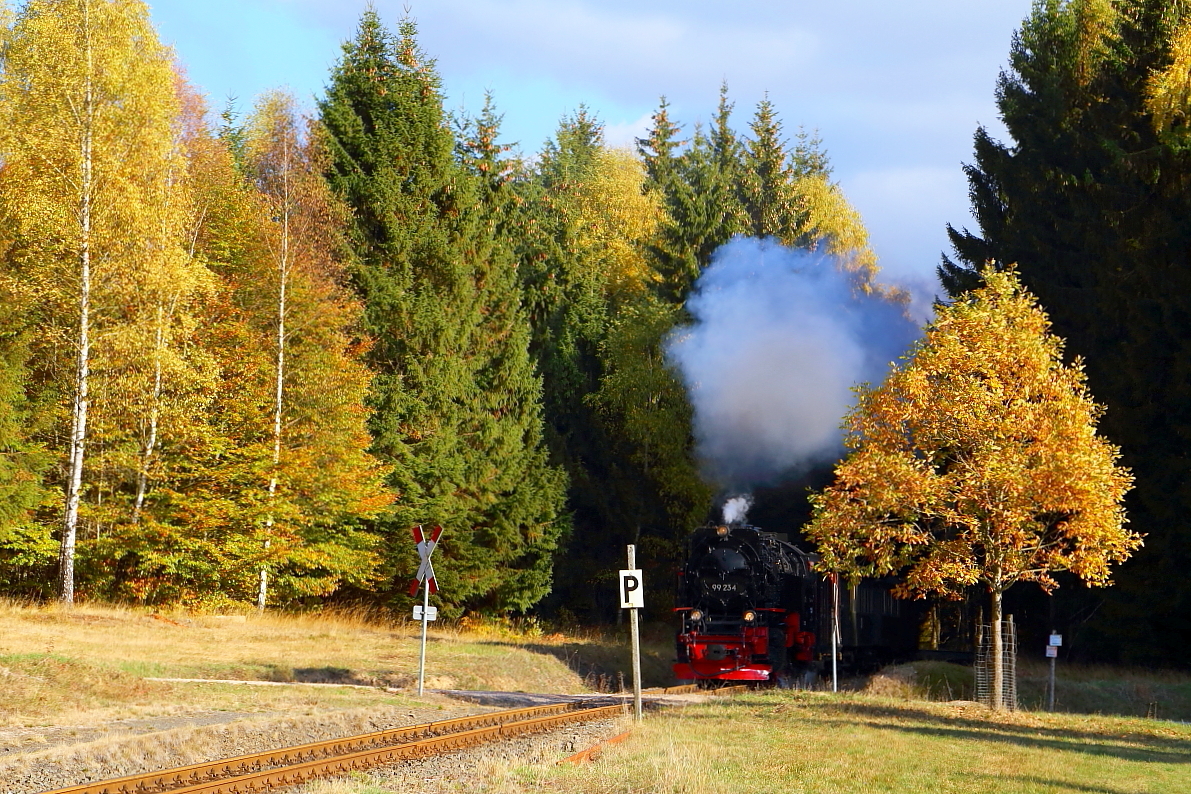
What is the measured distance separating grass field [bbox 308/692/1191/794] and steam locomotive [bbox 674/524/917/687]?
4770 mm

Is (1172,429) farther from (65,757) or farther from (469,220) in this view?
(65,757)

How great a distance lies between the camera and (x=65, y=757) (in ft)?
43.2

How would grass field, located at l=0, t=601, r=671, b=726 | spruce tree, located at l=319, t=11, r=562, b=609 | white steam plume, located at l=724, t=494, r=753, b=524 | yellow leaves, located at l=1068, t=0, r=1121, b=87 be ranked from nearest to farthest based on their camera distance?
grass field, located at l=0, t=601, r=671, b=726, white steam plume, located at l=724, t=494, r=753, b=524, spruce tree, located at l=319, t=11, r=562, b=609, yellow leaves, located at l=1068, t=0, r=1121, b=87

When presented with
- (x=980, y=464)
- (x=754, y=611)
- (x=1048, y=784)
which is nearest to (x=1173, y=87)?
(x=980, y=464)

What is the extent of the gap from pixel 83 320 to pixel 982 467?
66.6ft

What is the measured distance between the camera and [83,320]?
28500mm

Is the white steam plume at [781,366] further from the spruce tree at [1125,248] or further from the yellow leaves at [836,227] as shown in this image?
the yellow leaves at [836,227]

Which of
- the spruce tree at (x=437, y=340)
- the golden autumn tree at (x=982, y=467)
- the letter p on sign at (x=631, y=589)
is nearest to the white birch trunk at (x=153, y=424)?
the spruce tree at (x=437, y=340)

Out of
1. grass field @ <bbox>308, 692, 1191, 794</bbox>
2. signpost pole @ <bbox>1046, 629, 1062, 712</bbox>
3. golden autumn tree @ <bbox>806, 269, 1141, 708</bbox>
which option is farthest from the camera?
signpost pole @ <bbox>1046, 629, 1062, 712</bbox>

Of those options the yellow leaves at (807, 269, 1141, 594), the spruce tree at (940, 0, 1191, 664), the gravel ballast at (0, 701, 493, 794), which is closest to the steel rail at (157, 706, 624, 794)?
the gravel ballast at (0, 701, 493, 794)

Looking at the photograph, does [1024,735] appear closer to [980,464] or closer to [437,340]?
[980,464]

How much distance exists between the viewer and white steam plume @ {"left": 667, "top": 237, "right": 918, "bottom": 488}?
118 feet

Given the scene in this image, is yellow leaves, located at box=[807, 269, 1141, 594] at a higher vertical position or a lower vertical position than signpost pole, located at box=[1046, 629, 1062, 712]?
higher

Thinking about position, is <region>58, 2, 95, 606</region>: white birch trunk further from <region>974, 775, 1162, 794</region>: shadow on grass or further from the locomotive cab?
<region>974, 775, 1162, 794</region>: shadow on grass
